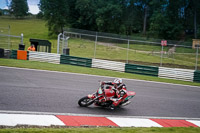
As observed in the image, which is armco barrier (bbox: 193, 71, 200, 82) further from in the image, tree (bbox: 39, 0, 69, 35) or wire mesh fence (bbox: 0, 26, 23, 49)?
tree (bbox: 39, 0, 69, 35)

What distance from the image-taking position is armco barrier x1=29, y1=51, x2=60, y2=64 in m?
21.0

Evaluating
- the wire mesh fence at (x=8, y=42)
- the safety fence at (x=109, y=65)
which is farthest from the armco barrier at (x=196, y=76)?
the wire mesh fence at (x=8, y=42)

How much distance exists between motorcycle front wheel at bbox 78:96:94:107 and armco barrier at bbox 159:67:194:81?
12.4 metres

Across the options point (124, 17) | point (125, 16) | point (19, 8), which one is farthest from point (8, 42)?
point (125, 16)

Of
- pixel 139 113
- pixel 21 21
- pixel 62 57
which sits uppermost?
pixel 21 21

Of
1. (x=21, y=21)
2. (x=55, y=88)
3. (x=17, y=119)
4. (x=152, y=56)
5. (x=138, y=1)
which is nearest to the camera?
(x=17, y=119)

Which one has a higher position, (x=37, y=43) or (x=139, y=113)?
(x=37, y=43)

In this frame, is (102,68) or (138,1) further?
(138,1)

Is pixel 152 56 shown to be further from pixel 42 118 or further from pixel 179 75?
pixel 42 118

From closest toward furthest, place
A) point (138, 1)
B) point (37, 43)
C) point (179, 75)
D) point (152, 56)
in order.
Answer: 1. point (179, 75)
2. point (37, 43)
3. point (152, 56)
4. point (138, 1)

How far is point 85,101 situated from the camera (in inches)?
351

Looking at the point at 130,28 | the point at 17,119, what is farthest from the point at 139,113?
the point at 130,28

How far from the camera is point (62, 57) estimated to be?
21047 mm

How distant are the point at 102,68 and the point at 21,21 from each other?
3891cm
